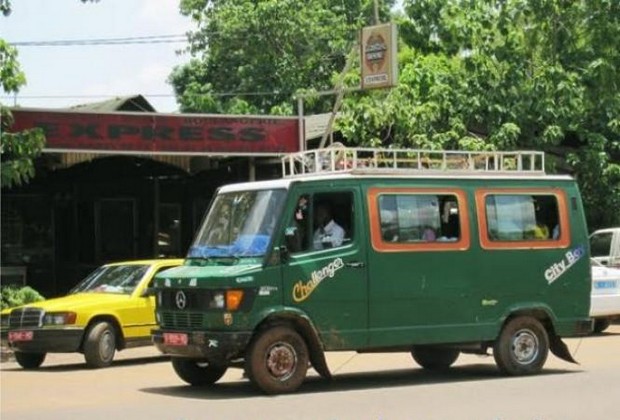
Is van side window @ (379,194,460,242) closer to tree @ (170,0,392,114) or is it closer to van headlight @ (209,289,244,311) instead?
van headlight @ (209,289,244,311)

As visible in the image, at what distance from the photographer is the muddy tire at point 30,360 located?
15.6 m

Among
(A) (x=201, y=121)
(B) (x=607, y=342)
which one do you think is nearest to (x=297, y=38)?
(A) (x=201, y=121)

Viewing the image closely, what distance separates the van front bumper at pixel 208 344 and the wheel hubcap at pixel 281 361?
0.33 m

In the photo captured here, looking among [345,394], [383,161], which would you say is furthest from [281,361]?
[383,161]

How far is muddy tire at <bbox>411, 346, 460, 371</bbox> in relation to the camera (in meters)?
13.9

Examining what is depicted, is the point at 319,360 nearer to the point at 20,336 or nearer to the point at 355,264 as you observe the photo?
the point at 355,264

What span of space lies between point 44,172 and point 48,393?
48.3 ft

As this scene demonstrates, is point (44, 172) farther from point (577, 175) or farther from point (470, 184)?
point (470, 184)

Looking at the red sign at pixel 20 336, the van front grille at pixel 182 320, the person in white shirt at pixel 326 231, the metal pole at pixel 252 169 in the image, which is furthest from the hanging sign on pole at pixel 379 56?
the van front grille at pixel 182 320

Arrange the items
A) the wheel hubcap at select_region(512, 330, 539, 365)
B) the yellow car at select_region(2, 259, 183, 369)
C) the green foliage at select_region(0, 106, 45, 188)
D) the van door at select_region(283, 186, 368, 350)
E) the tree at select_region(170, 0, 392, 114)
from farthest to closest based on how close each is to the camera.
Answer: the tree at select_region(170, 0, 392, 114)
the green foliage at select_region(0, 106, 45, 188)
the yellow car at select_region(2, 259, 183, 369)
the wheel hubcap at select_region(512, 330, 539, 365)
the van door at select_region(283, 186, 368, 350)

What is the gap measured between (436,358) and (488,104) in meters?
12.7

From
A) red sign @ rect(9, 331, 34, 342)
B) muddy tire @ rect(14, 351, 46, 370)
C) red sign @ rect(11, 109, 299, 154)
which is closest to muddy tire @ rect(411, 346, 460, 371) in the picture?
red sign @ rect(9, 331, 34, 342)

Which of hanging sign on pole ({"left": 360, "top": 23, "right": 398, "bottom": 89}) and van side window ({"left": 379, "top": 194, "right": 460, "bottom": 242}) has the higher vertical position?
hanging sign on pole ({"left": 360, "top": 23, "right": 398, "bottom": 89})

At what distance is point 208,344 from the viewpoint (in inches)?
444
